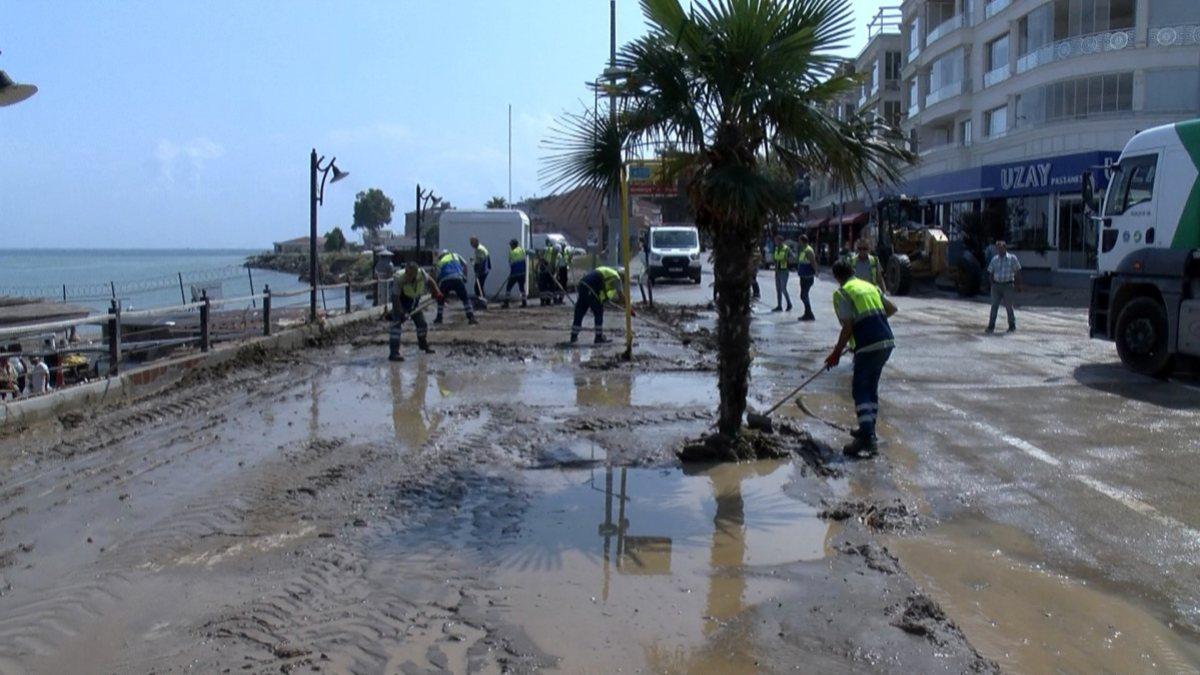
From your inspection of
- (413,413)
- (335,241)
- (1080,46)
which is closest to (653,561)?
(413,413)

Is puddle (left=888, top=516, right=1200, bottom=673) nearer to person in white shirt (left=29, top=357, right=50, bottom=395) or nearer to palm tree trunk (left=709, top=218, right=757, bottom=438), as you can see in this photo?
palm tree trunk (left=709, top=218, right=757, bottom=438)

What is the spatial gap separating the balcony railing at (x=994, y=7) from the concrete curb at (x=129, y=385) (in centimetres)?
3734

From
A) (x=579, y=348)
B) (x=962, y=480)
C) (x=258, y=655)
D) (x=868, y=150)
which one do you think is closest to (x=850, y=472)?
(x=962, y=480)

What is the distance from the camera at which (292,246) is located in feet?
298

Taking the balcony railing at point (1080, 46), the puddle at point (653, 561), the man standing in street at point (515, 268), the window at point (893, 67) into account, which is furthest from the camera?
the window at point (893, 67)

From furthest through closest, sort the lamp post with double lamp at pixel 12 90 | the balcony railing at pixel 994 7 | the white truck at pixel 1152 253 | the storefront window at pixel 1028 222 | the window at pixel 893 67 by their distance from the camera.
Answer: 1. the window at pixel 893 67
2. the balcony railing at pixel 994 7
3. the storefront window at pixel 1028 222
4. the white truck at pixel 1152 253
5. the lamp post with double lamp at pixel 12 90

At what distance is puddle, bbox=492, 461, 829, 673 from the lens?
4.99m

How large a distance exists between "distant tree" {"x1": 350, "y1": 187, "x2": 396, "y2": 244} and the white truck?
10045 centimetres

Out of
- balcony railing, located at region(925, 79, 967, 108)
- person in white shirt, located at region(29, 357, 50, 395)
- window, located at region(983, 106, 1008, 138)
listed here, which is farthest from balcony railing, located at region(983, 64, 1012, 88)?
person in white shirt, located at region(29, 357, 50, 395)

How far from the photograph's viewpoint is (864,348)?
30.2 feet

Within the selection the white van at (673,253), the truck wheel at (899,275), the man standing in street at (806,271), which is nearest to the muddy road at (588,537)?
the man standing in street at (806,271)

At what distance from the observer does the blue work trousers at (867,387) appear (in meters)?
9.06

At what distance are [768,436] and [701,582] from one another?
3.59 meters

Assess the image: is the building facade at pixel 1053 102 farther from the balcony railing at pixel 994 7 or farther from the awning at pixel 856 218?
the awning at pixel 856 218
